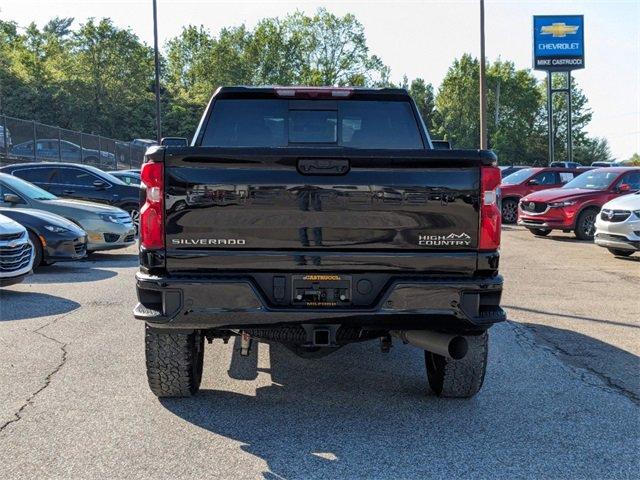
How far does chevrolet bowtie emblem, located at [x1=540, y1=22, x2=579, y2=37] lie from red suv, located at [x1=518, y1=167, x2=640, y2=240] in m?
29.5

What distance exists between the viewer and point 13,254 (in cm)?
862

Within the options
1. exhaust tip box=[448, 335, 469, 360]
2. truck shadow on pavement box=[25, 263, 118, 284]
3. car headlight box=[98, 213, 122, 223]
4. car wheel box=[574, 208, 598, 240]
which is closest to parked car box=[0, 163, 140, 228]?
car headlight box=[98, 213, 122, 223]

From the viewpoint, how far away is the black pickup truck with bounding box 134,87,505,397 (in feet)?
13.1

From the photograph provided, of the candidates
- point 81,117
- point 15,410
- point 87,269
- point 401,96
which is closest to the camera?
point 15,410

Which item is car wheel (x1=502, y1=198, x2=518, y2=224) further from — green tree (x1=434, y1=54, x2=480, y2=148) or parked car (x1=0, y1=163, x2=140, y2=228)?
green tree (x1=434, y1=54, x2=480, y2=148)

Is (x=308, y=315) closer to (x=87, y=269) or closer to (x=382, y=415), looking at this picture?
(x=382, y=415)

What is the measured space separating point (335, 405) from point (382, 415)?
1.21ft

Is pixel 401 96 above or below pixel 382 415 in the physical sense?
above

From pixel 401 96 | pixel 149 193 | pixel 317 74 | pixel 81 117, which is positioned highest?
pixel 317 74

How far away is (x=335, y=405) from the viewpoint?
476 centimetres

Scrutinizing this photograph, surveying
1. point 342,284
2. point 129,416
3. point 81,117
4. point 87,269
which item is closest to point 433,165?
point 342,284

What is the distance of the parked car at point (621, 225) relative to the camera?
40.6 ft

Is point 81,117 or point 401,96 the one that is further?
point 81,117

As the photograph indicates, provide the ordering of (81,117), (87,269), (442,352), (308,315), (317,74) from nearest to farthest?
1. (308,315)
2. (442,352)
3. (87,269)
4. (81,117)
5. (317,74)
